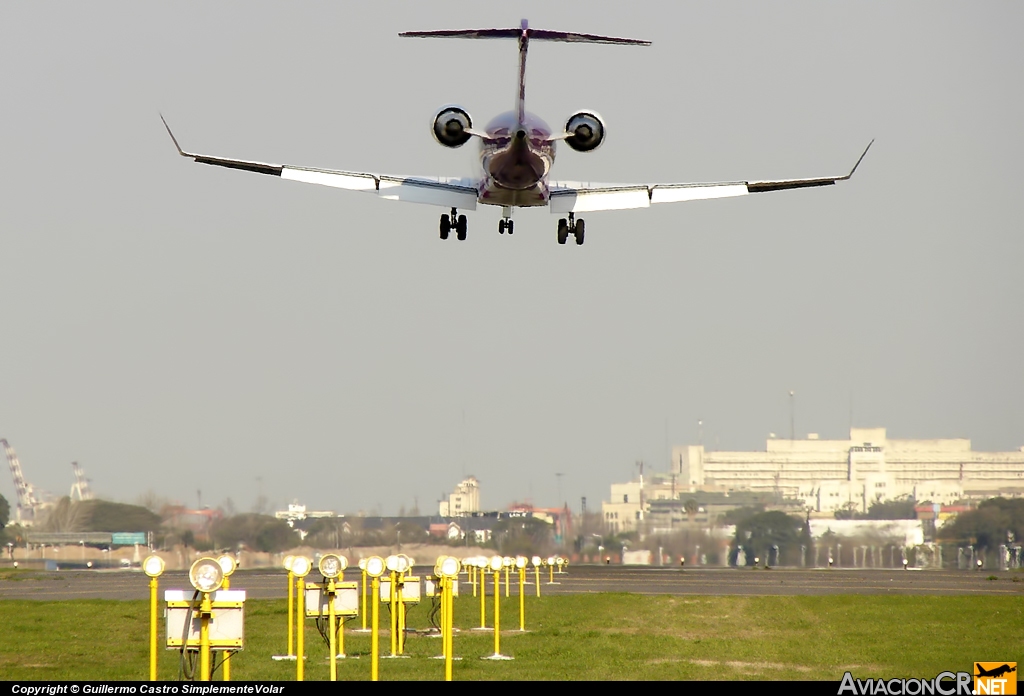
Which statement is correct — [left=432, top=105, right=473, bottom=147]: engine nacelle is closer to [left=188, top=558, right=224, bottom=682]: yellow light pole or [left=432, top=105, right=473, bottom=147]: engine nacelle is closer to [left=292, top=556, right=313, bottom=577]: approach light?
[left=292, top=556, right=313, bottom=577]: approach light

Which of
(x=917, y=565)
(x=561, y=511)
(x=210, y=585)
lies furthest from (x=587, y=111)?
(x=561, y=511)

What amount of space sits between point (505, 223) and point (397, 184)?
355 centimetres

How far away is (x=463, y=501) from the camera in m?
134

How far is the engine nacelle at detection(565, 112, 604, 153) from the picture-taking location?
35.8 metres

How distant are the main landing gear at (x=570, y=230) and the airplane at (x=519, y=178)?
0.15ft

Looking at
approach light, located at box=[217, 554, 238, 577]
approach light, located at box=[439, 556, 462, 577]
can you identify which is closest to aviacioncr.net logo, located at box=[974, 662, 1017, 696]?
approach light, located at box=[439, 556, 462, 577]

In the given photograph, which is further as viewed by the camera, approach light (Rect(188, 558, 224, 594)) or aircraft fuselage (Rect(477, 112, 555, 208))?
aircraft fuselage (Rect(477, 112, 555, 208))

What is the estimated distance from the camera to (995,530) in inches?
4692

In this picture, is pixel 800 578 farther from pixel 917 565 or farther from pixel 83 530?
pixel 83 530

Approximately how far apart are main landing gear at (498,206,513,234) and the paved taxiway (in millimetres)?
29357

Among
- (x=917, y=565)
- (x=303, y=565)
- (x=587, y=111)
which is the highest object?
(x=587, y=111)

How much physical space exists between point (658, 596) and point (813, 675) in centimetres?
3445

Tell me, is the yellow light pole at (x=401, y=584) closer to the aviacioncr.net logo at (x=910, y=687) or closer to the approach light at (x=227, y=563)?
the approach light at (x=227, y=563)

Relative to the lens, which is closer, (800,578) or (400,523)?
(800,578)
